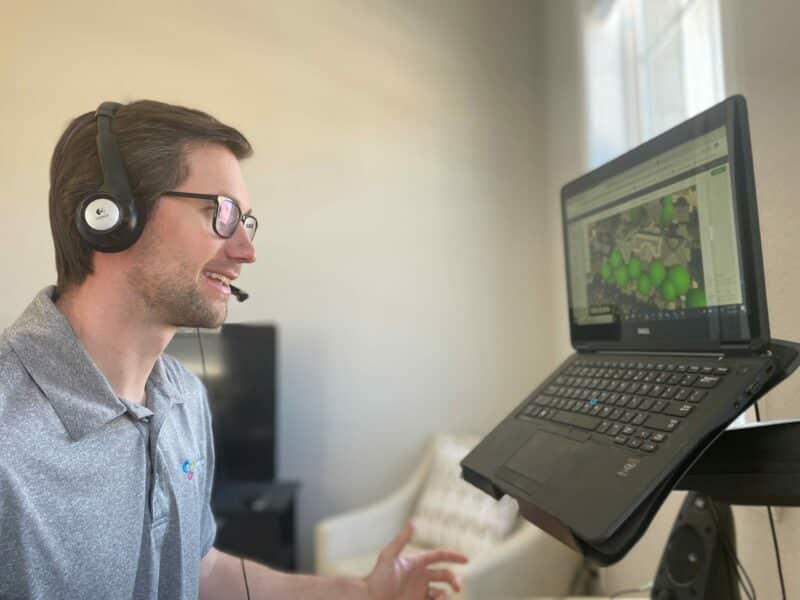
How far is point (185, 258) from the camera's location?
23.4 inches

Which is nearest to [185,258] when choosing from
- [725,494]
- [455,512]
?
[725,494]

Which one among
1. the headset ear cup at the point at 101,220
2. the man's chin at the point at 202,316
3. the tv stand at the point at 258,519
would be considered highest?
the headset ear cup at the point at 101,220

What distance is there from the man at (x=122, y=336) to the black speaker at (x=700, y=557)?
0.58 metres

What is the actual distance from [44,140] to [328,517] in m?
1.38

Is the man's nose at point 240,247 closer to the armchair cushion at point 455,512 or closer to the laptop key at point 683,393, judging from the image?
the laptop key at point 683,393

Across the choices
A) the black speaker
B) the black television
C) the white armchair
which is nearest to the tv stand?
the black television

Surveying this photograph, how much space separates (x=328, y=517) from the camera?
1675mm

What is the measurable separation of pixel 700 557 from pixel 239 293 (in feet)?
2.04

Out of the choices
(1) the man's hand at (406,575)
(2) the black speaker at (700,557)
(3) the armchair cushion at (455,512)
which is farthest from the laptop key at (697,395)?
(3) the armchair cushion at (455,512)

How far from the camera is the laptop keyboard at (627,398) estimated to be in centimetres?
48

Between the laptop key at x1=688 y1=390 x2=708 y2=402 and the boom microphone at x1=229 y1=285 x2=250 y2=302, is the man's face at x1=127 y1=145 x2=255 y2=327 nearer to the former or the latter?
the boom microphone at x1=229 y1=285 x2=250 y2=302

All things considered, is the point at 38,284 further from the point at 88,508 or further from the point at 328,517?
the point at 328,517

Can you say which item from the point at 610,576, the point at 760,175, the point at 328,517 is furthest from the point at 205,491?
the point at 610,576

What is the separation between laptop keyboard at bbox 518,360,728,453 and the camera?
1.56 ft
